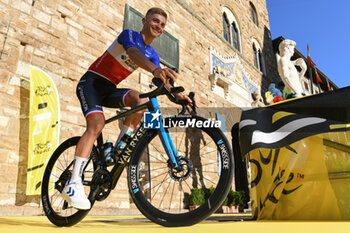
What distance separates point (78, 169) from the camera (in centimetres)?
183

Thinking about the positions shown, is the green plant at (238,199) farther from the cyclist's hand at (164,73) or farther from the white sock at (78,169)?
the cyclist's hand at (164,73)

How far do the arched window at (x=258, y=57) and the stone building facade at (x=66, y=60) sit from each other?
16.3 feet

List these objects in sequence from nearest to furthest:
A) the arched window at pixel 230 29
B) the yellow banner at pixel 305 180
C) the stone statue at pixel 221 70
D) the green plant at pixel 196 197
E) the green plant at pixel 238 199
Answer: the yellow banner at pixel 305 180 < the green plant at pixel 196 197 < the green plant at pixel 238 199 < the stone statue at pixel 221 70 < the arched window at pixel 230 29

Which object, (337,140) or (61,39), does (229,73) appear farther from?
(337,140)

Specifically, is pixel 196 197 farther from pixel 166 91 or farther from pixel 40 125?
pixel 166 91

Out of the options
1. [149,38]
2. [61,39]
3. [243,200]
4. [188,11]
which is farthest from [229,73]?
[149,38]

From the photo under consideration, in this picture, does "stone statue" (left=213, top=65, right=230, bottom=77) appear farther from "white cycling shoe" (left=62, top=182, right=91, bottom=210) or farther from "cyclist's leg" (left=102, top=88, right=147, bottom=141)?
"white cycling shoe" (left=62, top=182, right=91, bottom=210)

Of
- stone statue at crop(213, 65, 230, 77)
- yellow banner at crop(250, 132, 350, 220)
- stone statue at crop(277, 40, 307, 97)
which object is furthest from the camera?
stone statue at crop(213, 65, 230, 77)

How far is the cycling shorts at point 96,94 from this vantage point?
1953mm

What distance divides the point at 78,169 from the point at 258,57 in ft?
45.3

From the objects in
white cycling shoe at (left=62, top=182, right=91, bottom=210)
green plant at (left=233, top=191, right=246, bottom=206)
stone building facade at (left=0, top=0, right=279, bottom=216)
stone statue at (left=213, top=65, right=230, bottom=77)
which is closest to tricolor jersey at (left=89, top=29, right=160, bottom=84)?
white cycling shoe at (left=62, top=182, right=91, bottom=210)

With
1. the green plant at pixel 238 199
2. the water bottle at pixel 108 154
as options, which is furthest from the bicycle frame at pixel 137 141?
the green plant at pixel 238 199

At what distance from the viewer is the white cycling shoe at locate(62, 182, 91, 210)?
5.57 feet

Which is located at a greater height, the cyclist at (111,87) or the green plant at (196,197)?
the cyclist at (111,87)
